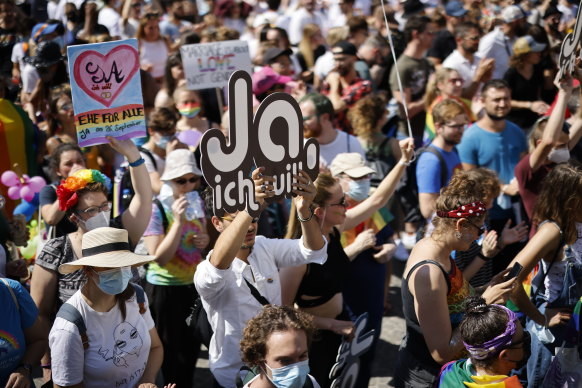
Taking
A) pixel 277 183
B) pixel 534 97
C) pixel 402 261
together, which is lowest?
pixel 402 261

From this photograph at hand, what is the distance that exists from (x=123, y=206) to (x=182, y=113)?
4.98 feet

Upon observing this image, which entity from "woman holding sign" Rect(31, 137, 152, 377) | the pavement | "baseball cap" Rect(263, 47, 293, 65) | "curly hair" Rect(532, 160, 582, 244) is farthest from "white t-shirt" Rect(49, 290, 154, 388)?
"baseball cap" Rect(263, 47, 293, 65)

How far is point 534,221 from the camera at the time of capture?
182 inches

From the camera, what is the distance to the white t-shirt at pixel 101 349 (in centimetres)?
336

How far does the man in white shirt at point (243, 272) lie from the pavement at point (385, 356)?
1.91 meters

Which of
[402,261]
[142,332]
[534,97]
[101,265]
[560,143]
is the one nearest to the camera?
[101,265]

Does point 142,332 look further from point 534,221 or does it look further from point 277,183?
point 534,221

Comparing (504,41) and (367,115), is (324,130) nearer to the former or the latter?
(367,115)

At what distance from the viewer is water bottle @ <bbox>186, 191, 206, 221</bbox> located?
490cm

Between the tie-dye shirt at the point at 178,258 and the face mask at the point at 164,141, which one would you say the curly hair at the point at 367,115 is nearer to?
the face mask at the point at 164,141

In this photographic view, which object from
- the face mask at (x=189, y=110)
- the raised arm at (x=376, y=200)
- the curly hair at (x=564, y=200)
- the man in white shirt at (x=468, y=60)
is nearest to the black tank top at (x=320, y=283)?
the raised arm at (x=376, y=200)

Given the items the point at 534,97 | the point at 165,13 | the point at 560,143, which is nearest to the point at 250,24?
the point at 165,13

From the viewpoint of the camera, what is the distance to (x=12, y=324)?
348cm

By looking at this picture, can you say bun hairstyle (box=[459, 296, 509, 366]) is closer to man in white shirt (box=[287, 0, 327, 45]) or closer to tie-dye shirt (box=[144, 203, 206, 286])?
tie-dye shirt (box=[144, 203, 206, 286])
